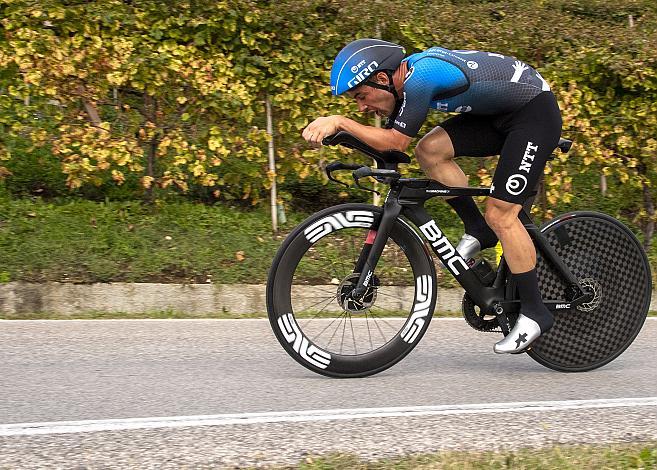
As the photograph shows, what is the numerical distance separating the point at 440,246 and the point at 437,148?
0.52m

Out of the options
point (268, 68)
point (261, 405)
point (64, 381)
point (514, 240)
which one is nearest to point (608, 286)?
point (514, 240)

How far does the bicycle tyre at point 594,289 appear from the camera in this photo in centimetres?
565

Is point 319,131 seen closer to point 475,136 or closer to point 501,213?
point 475,136

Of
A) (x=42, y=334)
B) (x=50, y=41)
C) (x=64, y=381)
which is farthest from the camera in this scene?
(x=50, y=41)

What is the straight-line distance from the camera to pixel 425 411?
4.83 m

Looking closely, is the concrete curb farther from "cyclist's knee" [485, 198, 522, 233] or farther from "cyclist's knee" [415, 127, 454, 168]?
"cyclist's knee" [485, 198, 522, 233]

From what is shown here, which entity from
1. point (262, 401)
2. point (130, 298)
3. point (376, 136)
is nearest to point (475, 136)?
point (376, 136)

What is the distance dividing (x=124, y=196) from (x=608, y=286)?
518 centimetres

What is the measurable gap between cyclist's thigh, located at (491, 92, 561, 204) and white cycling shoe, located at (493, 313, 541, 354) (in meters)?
0.65

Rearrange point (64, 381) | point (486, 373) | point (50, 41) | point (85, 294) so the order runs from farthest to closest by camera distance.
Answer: point (50, 41)
point (85, 294)
point (486, 373)
point (64, 381)

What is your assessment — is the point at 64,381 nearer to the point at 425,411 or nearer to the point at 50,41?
the point at 425,411

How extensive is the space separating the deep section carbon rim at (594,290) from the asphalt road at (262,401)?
14cm

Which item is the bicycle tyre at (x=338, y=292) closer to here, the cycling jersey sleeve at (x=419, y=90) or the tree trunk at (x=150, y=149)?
the cycling jersey sleeve at (x=419, y=90)

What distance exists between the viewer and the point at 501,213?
5.32 meters
